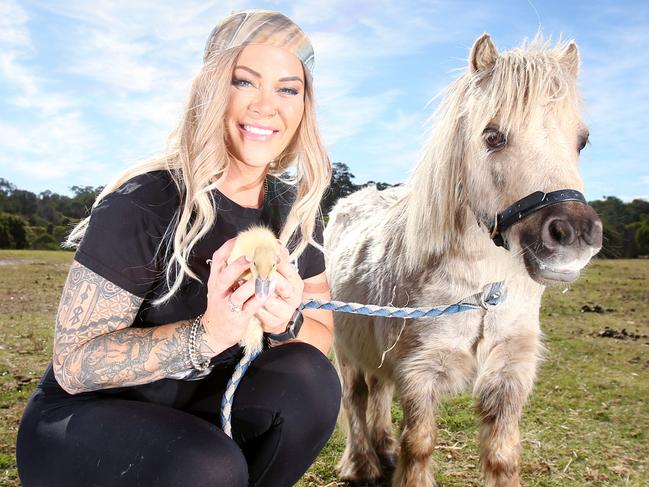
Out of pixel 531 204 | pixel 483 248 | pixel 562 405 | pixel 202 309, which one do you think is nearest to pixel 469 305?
pixel 483 248

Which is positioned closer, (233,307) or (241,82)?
(233,307)

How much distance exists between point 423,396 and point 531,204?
1.17 meters

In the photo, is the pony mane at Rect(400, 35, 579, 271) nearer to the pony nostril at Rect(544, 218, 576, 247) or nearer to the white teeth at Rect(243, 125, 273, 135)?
the pony nostril at Rect(544, 218, 576, 247)

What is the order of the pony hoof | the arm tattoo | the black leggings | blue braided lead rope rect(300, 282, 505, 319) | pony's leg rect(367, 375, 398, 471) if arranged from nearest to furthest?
the black leggings < the arm tattoo < blue braided lead rope rect(300, 282, 505, 319) < the pony hoof < pony's leg rect(367, 375, 398, 471)

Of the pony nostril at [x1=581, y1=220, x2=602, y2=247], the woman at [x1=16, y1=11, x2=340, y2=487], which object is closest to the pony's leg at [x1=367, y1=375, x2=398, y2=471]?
the woman at [x1=16, y1=11, x2=340, y2=487]

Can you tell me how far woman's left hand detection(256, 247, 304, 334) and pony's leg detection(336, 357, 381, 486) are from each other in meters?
2.17

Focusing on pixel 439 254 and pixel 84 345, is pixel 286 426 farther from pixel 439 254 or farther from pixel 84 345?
pixel 439 254

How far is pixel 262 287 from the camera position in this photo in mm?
1844

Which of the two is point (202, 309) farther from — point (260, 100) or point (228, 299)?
point (260, 100)

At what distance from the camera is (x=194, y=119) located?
242 centimetres

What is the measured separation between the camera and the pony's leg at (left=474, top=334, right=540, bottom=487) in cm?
296

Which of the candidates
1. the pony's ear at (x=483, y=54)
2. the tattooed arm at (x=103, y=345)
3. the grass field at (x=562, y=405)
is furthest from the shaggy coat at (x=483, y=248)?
the tattooed arm at (x=103, y=345)

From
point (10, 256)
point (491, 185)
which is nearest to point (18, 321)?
point (491, 185)

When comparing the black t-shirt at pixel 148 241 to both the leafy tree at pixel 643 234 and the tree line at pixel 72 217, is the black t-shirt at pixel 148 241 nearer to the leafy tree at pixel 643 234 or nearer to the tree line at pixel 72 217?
the tree line at pixel 72 217
